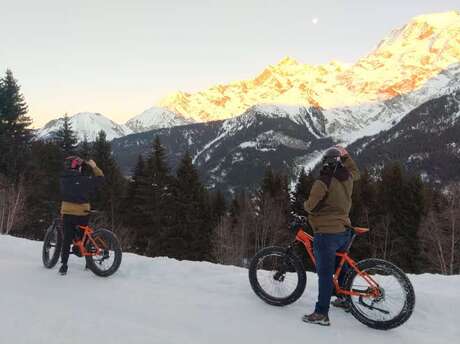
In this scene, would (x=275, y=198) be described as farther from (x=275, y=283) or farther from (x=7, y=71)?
(x=275, y=283)

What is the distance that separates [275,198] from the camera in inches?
1903

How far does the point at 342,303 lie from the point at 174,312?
8.95ft

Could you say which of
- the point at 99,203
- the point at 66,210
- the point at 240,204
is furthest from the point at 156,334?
the point at 240,204

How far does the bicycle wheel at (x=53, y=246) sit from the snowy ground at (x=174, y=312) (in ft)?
1.03

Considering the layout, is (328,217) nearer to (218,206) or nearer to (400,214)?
(400,214)

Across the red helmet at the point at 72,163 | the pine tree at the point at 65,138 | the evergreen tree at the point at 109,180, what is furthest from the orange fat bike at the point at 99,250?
the pine tree at the point at 65,138

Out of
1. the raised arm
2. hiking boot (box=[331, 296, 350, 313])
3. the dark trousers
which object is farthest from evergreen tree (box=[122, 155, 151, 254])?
the raised arm

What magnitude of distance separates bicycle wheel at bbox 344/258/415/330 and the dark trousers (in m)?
5.65

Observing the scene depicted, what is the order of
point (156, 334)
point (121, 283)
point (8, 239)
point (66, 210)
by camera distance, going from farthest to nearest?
point (8, 239), point (66, 210), point (121, 283), point (156, 334)

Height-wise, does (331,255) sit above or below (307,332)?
above

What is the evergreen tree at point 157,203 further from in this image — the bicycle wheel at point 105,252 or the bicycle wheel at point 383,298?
the bicycle wheel at point 383,298

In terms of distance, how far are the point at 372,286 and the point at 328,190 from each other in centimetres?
162

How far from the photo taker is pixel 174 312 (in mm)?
7070

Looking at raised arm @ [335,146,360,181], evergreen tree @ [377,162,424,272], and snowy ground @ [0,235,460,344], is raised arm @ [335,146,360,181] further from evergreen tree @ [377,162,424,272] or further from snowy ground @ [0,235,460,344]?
evergreen tree @ [377,162,424,272]
